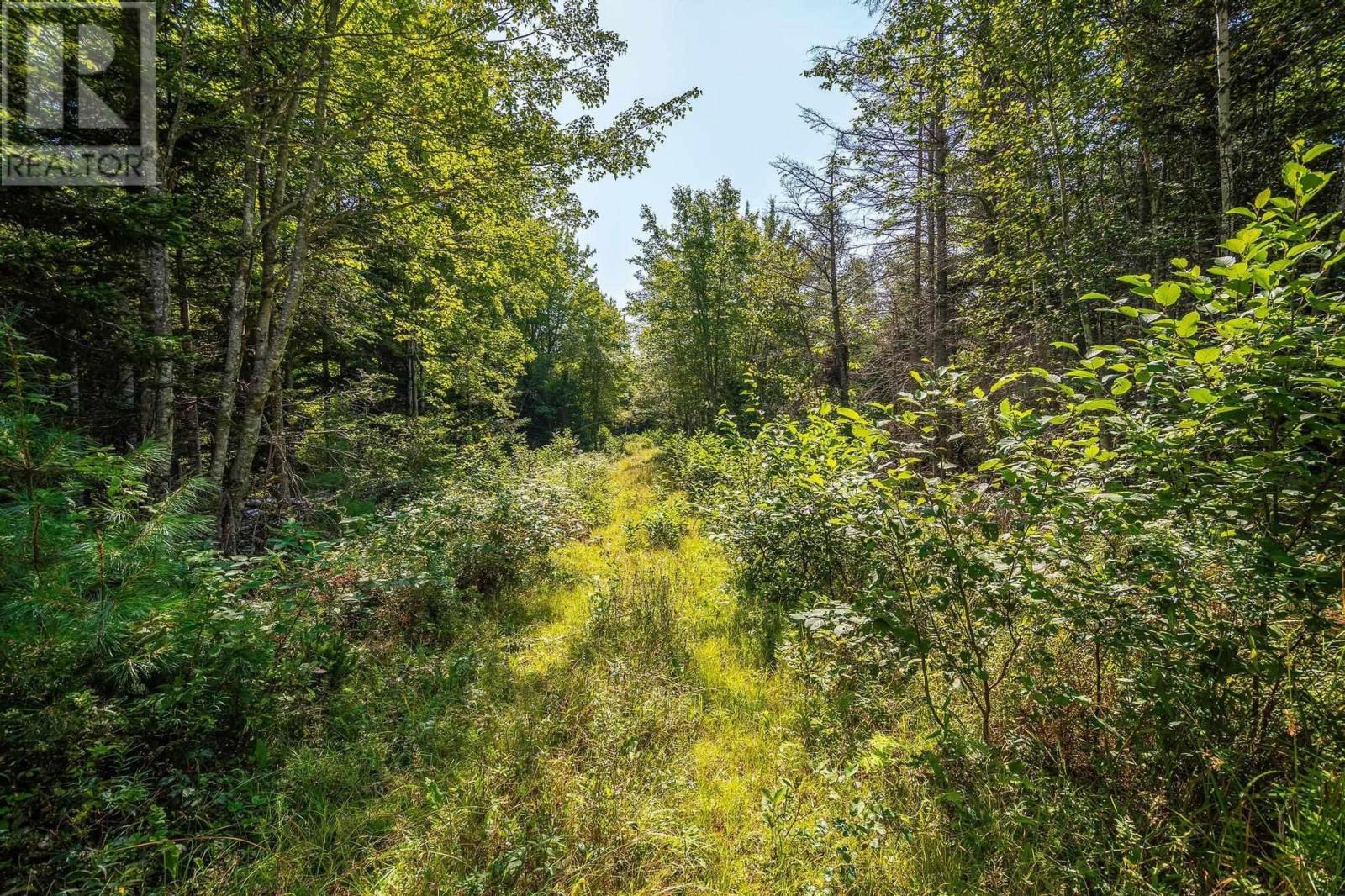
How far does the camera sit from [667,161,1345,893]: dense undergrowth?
1.65 metres


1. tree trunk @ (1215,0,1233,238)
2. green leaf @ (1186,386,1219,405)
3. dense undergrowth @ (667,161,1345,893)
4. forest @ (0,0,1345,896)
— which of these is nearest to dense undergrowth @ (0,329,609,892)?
forest @ (0,0,1345,896)

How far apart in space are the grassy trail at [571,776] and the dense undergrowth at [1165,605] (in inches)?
33.9

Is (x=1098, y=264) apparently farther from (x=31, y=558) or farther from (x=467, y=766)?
(x=31, y=558)

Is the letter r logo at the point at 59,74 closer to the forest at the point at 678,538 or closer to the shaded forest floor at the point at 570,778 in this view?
the forest at the point at 678,538

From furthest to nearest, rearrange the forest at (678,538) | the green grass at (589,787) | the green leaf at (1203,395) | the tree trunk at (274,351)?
the tree trunk at (274,351) < the green grass at (589,787) < the forest at (678,538) < the green leaf at (1203,395)

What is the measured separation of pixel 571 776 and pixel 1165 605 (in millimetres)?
3237

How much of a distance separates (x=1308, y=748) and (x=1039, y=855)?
1238mm

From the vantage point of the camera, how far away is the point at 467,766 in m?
2.75

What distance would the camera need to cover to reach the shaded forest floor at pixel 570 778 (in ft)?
6.89

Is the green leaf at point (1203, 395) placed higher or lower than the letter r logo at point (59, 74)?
lower

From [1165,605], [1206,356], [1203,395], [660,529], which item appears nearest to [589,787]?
[1165,605]

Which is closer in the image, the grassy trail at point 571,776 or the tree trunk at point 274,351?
the grassy trail at point 571,776

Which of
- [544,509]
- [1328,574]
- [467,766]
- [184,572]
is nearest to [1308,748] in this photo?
[1328,574]

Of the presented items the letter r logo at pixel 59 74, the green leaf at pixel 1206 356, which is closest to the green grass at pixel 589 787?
the green leaf at pixel 1206 356
